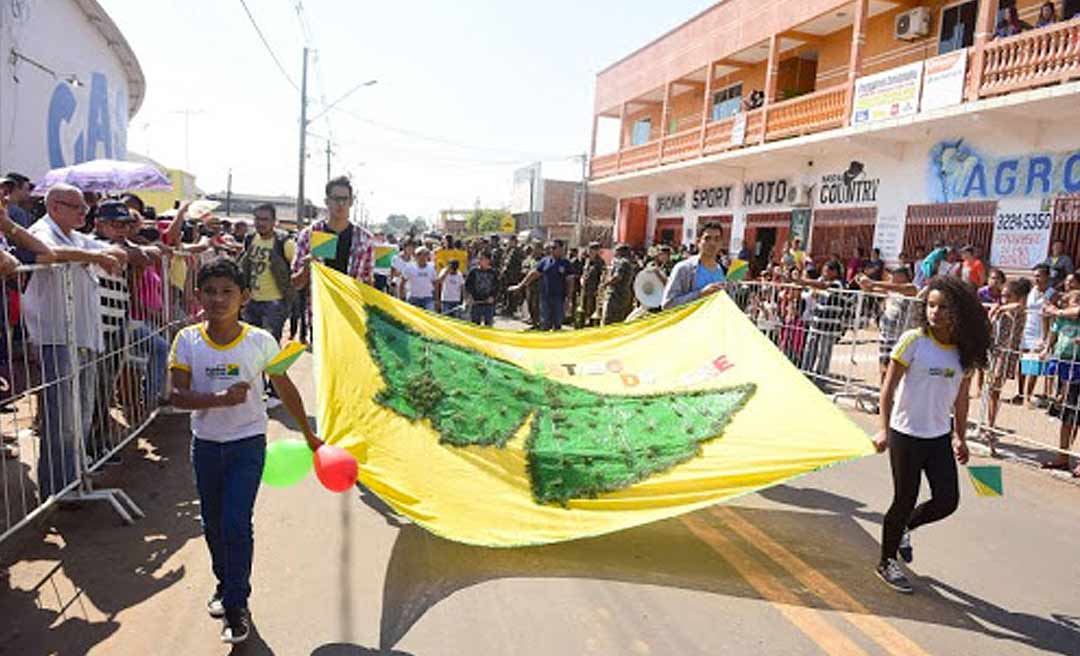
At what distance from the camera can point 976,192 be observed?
15344 mm

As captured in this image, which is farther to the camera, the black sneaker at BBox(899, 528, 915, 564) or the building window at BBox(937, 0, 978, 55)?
the building window at BBox(937, 0, 978, 55)

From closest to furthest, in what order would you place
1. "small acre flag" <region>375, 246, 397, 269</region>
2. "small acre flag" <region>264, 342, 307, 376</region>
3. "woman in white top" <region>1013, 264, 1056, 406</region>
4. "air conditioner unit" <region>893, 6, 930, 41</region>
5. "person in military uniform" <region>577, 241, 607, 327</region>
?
"small acre flag" <region>264, 342, 307, 376</region> → "small acre flag" <region>375, 246, 397, 269</region> → "woman in white top" <region>1013, 264, 1056, 406</region> → "person in military uniform" <region>577, 241, 607, 327</region> → "air conditioner unit" <region>893, 6, 930, 41</region>

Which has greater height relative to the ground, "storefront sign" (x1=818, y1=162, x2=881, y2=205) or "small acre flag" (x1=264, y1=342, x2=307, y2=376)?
"storefront sign" (x1=818, y1=162, x2=881, y2=205)

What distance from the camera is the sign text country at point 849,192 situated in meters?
18.4

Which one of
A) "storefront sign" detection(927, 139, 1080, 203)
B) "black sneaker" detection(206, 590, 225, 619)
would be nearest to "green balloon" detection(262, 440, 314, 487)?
"black sneaker" detection(206, 590, 225, 619)

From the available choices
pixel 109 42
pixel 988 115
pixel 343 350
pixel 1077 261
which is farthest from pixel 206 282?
pixel 109 42

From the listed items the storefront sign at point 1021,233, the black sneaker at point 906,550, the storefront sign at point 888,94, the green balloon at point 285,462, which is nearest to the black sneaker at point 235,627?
the green balloon at point 285,462

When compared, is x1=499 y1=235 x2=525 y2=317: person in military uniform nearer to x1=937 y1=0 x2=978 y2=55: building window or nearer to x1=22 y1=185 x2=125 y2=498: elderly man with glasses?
x1=937 y1=0 x2=978 y2=55: building window

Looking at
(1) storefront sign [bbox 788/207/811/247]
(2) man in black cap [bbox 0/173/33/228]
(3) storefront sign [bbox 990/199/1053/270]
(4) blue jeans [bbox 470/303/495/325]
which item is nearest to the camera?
(2) man in black cap [bbox 0/173/33/228]

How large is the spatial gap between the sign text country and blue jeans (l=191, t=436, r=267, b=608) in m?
17.7

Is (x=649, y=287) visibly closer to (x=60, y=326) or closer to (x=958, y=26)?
(x=60, y=326)

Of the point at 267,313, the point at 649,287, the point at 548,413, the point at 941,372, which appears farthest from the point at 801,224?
the point at 941,372

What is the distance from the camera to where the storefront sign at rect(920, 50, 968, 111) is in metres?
14.8

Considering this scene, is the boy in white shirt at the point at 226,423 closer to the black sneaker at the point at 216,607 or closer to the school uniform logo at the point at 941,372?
the black sneaker at the point at 216,607
